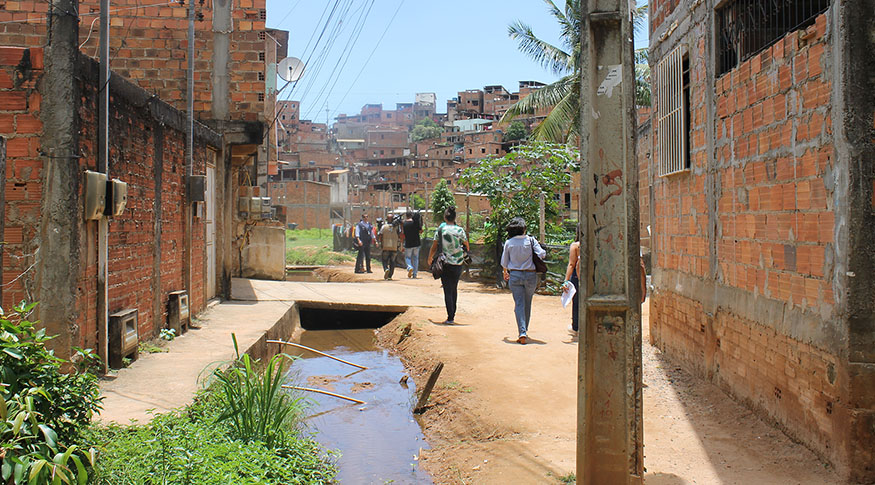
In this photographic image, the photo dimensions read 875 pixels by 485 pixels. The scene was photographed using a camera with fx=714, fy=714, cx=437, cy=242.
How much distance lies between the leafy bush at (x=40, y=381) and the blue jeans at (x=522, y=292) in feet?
20.8

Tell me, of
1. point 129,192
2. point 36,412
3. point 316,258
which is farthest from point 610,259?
point 316,258

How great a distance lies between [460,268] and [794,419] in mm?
6200

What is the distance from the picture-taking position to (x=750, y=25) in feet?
20.3

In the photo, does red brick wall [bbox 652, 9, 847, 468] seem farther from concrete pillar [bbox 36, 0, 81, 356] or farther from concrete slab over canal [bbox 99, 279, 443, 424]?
concrete pillar [bbox 36, 0, 81, 356]

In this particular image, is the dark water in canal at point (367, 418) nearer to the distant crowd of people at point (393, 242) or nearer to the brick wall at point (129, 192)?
the brick wall at point (129, 192)

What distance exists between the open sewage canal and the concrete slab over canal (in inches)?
23.6

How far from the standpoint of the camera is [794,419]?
16.4 ft

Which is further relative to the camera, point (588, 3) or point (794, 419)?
point (794, 419)

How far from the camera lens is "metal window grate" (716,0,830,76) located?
574cm

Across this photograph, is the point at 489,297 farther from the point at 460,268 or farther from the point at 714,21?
the point at 714,21

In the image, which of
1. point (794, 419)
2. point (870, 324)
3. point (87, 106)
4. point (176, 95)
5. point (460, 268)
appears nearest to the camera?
point (870, 324)

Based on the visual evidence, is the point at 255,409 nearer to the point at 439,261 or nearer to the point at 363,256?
the point at 439,261

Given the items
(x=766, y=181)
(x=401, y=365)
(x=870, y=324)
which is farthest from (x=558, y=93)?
(x=870, y=324)

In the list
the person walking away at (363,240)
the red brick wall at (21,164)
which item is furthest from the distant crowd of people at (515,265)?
the person walking away at (363,240)
